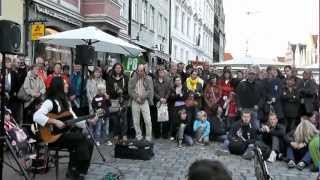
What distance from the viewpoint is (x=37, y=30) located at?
15.5 metres

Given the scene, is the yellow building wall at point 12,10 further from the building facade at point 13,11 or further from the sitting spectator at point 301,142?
the sitting spectator at point 301,142

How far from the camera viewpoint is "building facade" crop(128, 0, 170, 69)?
98.8 feet

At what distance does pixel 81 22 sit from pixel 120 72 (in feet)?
31.3

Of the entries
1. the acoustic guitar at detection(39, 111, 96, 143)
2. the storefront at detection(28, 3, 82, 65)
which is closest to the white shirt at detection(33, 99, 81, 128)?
the acoustic guitar at detection(39, 111, 96, 143)

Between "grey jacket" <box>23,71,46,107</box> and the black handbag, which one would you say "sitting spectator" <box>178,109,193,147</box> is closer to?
the black handbag

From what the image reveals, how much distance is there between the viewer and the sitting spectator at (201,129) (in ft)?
41.5

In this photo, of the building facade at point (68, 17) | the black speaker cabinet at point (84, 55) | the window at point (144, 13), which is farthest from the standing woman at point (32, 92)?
the window at point (144, 13)

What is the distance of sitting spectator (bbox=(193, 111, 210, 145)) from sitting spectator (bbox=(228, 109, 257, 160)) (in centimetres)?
122

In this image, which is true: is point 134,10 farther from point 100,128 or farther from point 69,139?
point 69,139

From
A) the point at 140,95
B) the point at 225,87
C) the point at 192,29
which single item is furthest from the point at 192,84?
the point at 192,29

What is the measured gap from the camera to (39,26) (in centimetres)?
1555

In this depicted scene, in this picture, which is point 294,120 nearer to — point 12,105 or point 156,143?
point 156,143

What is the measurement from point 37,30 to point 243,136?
23.3ft

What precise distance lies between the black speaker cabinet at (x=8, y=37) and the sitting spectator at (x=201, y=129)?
612 cm
